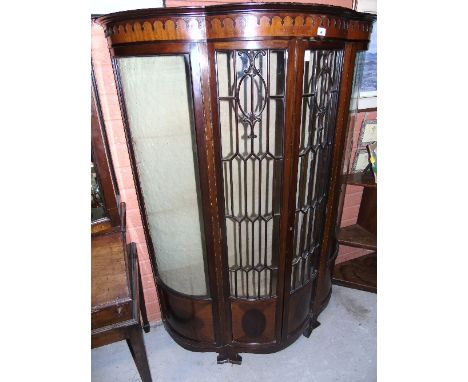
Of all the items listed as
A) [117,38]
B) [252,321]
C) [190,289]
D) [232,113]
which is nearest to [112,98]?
[117,38]

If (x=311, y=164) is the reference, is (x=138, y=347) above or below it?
below

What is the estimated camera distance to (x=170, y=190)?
5.33 ft

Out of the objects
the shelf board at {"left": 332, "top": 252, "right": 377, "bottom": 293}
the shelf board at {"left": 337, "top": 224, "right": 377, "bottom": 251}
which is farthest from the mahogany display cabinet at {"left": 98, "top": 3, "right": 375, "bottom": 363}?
the shelf board at {"left": 332, "top": 252, "right": 377, "bottom": 293}

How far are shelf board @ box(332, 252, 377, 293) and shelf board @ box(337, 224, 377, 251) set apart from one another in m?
0.35

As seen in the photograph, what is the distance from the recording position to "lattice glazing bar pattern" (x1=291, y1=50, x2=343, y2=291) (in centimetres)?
142

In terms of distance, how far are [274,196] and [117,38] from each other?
0.98 m

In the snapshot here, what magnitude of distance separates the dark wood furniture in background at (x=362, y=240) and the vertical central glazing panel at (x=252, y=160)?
0.97 meters

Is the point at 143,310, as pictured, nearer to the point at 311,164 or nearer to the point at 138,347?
the point at 138,347

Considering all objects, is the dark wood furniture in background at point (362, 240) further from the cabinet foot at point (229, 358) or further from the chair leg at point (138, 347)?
the chair leg at point (138, 347)

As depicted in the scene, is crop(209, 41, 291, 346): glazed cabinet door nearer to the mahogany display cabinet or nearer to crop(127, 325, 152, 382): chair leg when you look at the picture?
the mahogany display cabinet

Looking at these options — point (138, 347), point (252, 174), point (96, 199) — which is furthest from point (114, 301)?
point (252, 174)

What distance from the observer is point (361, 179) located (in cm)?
235

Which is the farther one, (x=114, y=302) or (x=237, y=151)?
(x=237, y=151)

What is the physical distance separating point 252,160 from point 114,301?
85 centimetres
